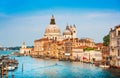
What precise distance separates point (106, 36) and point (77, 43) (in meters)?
7.28

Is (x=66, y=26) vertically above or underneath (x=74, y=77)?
above

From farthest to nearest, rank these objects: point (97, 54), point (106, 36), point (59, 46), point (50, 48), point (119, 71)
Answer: point (50, 48) < point (59, 46) < point (106, 36) < point (97, 54) < point (119, 71)

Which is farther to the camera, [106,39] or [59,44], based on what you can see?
[59,44]

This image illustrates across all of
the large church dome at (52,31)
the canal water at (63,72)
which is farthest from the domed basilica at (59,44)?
the canal water at (63,72)

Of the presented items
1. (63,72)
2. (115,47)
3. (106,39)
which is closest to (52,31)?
(106,39)

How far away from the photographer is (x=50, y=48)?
2111 inches

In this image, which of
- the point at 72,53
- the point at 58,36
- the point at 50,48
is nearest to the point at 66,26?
the point at 50,48

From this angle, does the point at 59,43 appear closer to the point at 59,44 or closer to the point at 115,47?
the point at 59,44

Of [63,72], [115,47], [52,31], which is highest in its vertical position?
[52,31]

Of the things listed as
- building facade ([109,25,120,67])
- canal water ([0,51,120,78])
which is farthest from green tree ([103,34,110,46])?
building facade ([109,25,120,67])

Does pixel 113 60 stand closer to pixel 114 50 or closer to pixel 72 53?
pixel 114 50

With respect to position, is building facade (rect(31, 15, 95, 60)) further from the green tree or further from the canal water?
the canal water

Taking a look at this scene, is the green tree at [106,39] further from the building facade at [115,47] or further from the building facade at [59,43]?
the building facade at [115,47]

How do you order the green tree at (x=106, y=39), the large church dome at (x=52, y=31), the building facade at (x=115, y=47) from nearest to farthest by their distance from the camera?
the building facade at (x=115, y=47) → the green tree at (x=106, y=39) → the large church dome at (x=52, y=31)
